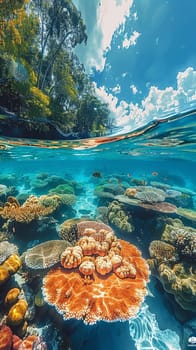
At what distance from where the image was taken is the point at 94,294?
14.0 ft

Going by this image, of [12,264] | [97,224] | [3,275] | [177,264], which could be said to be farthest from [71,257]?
[177,264]

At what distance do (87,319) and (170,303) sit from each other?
3.05m

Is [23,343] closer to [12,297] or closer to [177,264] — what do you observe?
[12,297]

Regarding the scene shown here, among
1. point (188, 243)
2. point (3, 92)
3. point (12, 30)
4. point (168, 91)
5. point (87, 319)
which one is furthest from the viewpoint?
point (3, 92)

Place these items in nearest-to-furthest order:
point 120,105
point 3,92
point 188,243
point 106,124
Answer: point 188,243 < point 3,92 < point 120,105 < point 106,124

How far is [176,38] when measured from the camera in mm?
5223

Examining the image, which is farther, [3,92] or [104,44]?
[3,92]

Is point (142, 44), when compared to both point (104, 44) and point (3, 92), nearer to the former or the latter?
point (104, 44)

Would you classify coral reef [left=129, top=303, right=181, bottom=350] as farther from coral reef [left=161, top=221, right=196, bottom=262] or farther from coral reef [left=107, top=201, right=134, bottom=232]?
coral reef [left=107, top=201, right=134, bottom=232]

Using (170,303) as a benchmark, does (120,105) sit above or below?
above

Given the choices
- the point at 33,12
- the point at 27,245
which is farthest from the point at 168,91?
the point at 27,245

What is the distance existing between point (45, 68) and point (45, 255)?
672 centimetres

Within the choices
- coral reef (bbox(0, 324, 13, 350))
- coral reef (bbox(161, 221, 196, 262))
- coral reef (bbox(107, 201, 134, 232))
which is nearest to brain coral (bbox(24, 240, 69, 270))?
coral reef (bbox(0, 324, 13, 350))

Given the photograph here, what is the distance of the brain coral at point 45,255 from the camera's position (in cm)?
500
